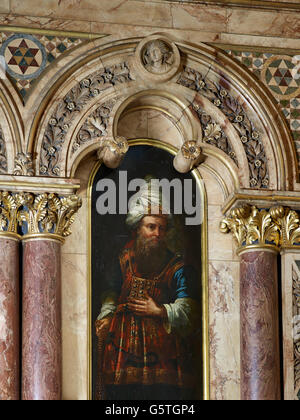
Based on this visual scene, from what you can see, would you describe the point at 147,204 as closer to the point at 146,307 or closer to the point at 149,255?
the point at 149,255

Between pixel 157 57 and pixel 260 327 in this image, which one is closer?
pixel 260 327

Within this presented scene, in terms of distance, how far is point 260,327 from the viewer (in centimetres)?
1511

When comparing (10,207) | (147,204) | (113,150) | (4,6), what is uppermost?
(4,6)

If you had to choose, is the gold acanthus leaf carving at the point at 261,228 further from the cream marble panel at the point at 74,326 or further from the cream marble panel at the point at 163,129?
the cream marble panel at the point at 74,326

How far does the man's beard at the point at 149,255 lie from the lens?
15445 mm

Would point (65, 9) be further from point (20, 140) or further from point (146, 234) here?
point (146, 234)

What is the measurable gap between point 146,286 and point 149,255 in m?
0.40

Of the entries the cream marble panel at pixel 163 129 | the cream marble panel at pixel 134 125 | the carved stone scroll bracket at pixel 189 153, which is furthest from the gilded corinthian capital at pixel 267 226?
the cream marble panel at pixel 134 125

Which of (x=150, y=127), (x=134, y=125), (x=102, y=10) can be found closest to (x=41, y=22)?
(x=102, y=10)

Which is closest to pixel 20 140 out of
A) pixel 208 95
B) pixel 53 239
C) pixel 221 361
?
pixel 53 239

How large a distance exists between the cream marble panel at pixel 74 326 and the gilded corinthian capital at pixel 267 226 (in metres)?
2.00

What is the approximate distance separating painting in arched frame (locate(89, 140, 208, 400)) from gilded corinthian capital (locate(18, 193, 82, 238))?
0.56m
